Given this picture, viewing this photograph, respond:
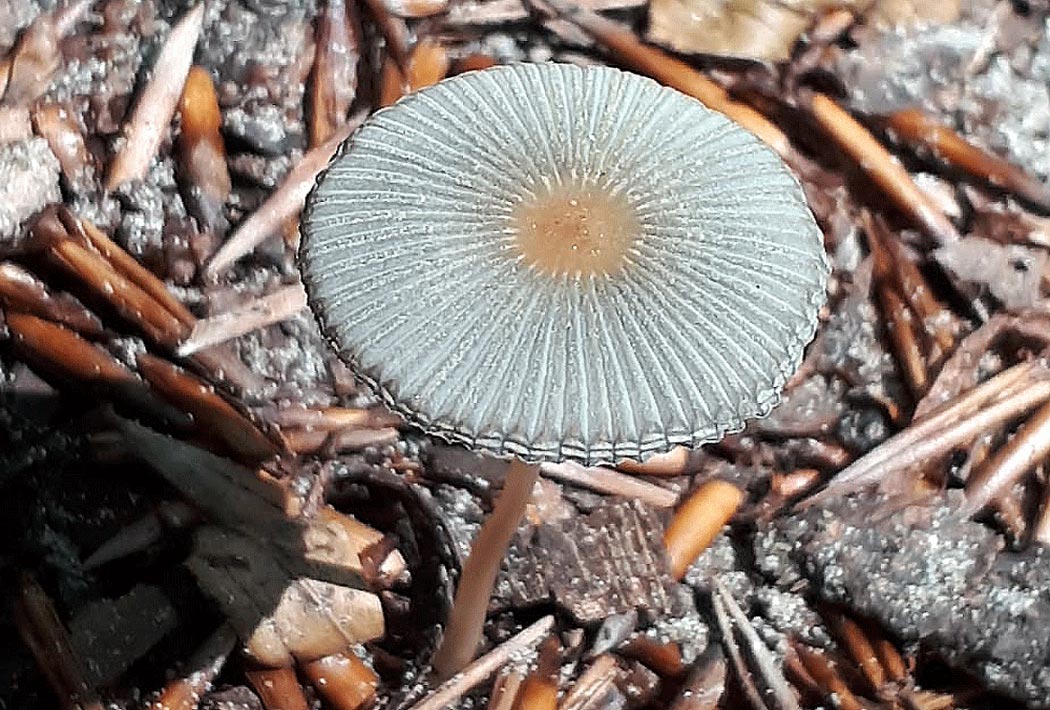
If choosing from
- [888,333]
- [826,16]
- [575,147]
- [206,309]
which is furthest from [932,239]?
[206,309]

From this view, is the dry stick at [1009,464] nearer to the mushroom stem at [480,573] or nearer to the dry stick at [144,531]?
the mushroom stem at [480,573]

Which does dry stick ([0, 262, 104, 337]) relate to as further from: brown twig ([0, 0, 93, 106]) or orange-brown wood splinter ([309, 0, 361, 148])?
orange-brown wood splinter ([309, 0, 361, 148])

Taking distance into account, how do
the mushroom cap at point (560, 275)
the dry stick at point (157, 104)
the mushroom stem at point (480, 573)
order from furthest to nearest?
1. the dry stick at point (157, 104)
2. the mushroom stem at point (480, 573)
3. the mushroom cap at point (560, 275)

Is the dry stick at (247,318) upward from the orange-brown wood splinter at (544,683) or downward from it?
upward

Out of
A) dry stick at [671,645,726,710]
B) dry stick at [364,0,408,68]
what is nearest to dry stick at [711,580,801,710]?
dry stick at [671,645,726,710]

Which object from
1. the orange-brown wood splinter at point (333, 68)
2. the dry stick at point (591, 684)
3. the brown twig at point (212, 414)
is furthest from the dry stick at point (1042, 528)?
the orange-brown wood splinter at point (333, 68)

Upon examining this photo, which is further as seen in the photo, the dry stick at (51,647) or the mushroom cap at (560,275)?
the dry stick at (51,647)

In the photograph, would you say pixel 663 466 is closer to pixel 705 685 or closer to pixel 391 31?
pixel 705 685

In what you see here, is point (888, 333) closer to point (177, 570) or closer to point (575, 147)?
point (575, 147)
